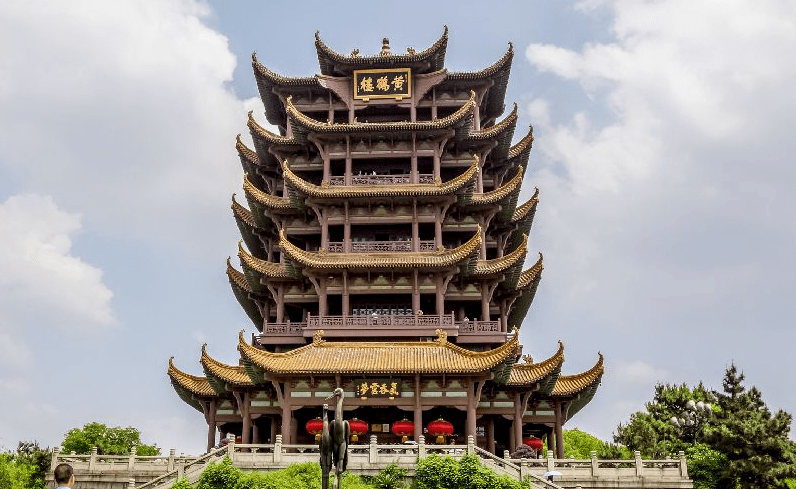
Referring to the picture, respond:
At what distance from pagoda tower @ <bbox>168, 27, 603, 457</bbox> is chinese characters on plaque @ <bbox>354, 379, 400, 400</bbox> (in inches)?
2.1

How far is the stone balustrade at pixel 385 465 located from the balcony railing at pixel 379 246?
10.8 meters

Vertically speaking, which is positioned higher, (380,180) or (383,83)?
(383,83)

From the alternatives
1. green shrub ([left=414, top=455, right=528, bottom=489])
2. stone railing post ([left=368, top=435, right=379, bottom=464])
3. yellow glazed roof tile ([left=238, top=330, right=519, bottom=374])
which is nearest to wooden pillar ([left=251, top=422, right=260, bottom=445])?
yellow glazed roof tile ([left=238, top=330, right=519, bottom=374])

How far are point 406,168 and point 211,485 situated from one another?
63.4 feet

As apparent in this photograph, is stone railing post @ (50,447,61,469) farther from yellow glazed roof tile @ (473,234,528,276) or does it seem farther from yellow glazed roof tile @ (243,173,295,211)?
yellow glazed roof tile @ (473,234,528,276)

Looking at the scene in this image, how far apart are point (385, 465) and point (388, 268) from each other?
1027 centimetres

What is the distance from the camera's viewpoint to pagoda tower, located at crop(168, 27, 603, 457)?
2897cm

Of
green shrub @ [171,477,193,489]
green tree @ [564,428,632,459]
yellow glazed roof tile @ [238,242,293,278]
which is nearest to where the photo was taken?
green shrub @ [171,477,193,489]

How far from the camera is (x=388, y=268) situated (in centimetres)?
3262

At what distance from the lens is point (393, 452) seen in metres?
25.5

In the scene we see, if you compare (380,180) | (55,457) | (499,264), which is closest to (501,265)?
(499,264)

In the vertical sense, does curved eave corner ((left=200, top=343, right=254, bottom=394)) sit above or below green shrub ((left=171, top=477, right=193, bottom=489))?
above

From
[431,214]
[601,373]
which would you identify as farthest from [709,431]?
[431,214]

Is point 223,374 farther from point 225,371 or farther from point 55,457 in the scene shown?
point 55,457
